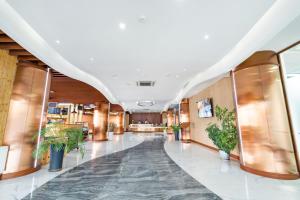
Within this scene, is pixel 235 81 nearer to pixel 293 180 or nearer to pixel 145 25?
pixel 293 180

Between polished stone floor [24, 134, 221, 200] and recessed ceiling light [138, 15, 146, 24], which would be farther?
recessed ceiling light [138, 15, 146, 24]

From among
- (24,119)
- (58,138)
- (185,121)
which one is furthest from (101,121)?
(24,119)

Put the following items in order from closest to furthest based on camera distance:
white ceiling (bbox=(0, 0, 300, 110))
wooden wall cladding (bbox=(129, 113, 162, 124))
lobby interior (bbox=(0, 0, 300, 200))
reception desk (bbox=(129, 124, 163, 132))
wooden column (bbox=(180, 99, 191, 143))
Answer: white ceiling (bbox=(0, 0, 300, 110))
lobby interior (bbox=(0, 0, 300, 200))
wooden column (bbox=(180, 99, 191, 143))
reception desk (bbox=(129, 124, 163, 132))
wooden wall cladding (bbox=(129, 113, 162, 124))

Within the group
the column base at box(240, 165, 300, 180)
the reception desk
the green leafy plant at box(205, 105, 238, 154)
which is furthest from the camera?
the reception desk

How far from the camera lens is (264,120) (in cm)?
366

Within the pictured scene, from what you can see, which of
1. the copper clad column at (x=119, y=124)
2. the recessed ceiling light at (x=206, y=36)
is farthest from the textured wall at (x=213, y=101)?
the copper clad column at (x=119, y=124)

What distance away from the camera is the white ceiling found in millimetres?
2455

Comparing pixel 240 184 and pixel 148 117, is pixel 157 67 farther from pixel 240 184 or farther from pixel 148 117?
pixel 148 117

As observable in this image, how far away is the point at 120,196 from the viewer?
8.23 feet

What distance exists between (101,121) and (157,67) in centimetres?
739

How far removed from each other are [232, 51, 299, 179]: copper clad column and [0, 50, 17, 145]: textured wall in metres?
6.21

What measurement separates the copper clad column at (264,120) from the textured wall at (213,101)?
1376 mm

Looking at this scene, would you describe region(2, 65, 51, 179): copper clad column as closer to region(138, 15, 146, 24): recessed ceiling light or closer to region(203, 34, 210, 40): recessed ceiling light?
region(138, 15, 146, 24): recessed ceiling light

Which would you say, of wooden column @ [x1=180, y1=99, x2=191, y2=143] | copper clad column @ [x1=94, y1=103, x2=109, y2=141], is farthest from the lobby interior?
copper clad column @ [x1=94, y1=103, x2=109, y2=141]
